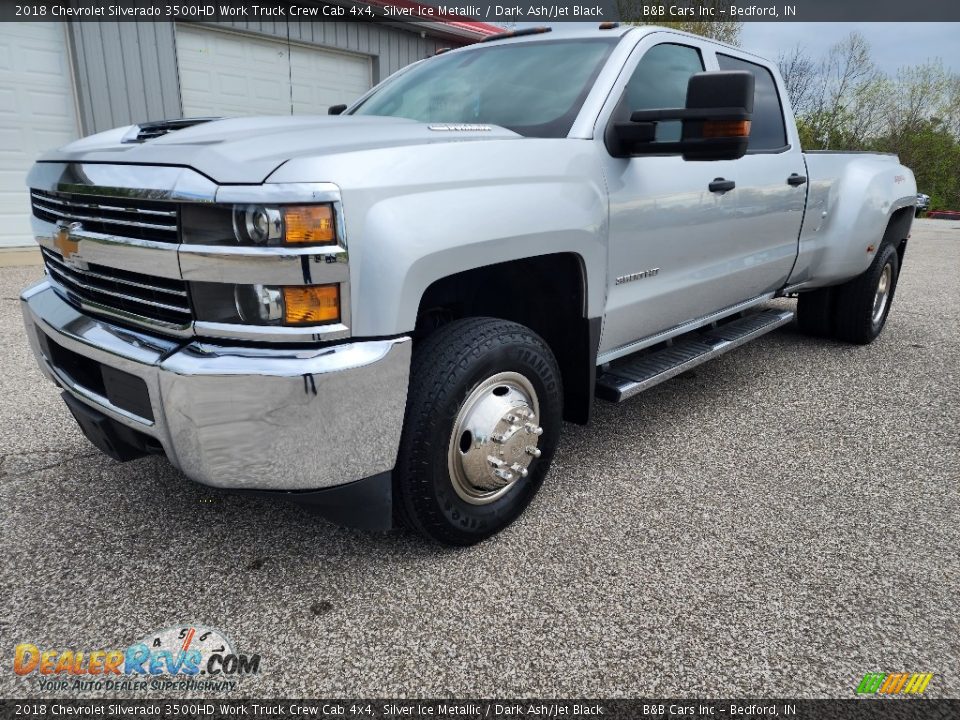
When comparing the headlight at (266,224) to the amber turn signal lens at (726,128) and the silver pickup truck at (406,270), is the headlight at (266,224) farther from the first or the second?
the amber turn signal lens at (726,128)

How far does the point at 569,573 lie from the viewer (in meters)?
2.29

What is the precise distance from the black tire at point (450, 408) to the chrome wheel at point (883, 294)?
386cm

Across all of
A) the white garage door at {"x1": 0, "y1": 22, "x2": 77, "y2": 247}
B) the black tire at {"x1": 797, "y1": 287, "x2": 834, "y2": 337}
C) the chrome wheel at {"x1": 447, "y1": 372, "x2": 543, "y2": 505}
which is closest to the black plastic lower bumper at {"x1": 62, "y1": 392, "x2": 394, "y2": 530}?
the chrome wheel at {"x1": 447, "y1": 372, "x2": 543, "y2": 505}

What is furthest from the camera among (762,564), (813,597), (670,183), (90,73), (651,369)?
(90,73)

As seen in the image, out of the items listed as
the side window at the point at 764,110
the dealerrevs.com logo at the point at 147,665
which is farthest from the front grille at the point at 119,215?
the side window at the point at 764,110

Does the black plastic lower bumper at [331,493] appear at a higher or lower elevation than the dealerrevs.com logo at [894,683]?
higher

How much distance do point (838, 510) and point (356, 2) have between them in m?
9.67

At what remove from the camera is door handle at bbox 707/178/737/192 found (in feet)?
10.2

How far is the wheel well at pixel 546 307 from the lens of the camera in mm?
2551

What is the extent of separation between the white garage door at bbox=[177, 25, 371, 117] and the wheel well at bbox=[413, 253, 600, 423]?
6.73 meters

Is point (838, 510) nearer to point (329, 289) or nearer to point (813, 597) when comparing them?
point (813, 597)

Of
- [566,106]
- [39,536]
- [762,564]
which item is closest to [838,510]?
[762,564]

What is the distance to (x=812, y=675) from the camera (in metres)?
1.86

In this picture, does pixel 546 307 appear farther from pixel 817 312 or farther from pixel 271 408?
pixel 817 312
